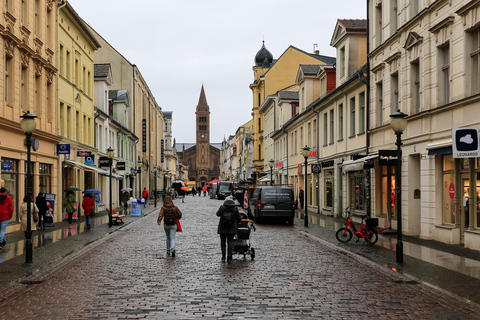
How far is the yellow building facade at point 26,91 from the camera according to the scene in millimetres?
21453

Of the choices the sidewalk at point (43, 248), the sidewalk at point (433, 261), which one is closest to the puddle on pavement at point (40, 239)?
→ the sidewalk at point (43, 248)

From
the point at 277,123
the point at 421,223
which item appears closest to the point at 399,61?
the point at 421,223

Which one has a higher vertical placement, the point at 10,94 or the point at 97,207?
the point at 10,94

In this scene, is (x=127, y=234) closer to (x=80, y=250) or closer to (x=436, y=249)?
(x=80, y=250)

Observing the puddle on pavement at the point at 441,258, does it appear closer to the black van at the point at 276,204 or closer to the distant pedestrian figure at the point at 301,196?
the black van at the point at 276,204

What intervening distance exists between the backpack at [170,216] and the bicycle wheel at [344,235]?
5706 mm

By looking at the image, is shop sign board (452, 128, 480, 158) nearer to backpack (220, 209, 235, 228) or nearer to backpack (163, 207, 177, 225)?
backpack (220, 209, 235, 228)

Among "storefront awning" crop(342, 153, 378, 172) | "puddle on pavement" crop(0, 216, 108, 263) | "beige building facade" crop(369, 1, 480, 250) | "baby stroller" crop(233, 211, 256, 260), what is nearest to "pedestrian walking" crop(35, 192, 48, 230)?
"puddle on pavement" crop(0, 216, 108, 263)

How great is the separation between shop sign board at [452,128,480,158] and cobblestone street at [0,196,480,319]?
3.40 m

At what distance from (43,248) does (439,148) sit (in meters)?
11.8

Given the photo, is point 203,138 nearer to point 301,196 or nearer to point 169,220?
point 301,196

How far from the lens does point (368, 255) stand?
48.6 ft

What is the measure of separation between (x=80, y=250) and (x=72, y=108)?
17849 millimetres

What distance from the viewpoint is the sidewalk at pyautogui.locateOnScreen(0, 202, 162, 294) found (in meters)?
11.9
